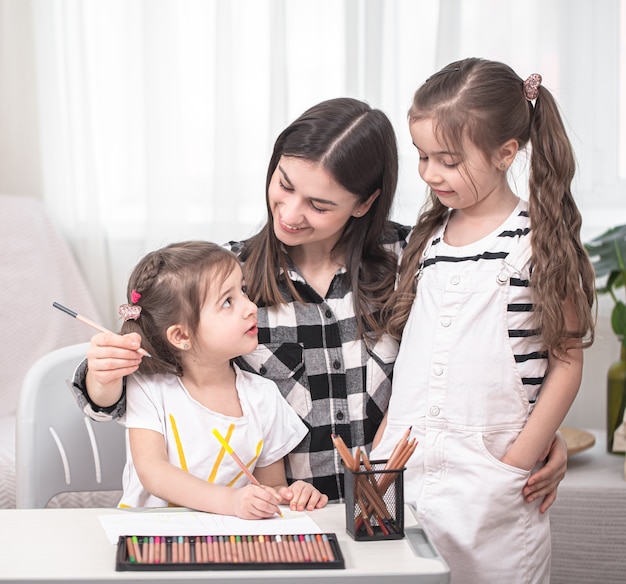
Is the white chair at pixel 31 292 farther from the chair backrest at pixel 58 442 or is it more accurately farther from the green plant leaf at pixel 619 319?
the green plant leaf at pixel 619 319

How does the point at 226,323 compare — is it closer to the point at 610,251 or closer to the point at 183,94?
the point at 610,251

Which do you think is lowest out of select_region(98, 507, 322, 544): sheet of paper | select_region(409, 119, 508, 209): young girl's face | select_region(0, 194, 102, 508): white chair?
select_region(0, 194, 102, 508): white chair

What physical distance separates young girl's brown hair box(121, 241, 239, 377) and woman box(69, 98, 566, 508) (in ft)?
0.50

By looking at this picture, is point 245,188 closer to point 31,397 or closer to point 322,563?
point 31,397

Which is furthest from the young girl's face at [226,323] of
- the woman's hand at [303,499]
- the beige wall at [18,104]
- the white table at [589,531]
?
the beige wall at [18,104]

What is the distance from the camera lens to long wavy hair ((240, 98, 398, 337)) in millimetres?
1413

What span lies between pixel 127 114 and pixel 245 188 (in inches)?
16.0

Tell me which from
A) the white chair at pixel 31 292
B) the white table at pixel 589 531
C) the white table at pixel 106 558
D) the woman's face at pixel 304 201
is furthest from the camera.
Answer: the white chair at pixel 31 292

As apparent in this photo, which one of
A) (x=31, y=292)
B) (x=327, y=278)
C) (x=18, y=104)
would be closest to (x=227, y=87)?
(x=18, y=104)

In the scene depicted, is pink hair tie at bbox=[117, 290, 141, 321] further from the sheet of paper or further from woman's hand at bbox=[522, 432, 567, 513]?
woman's hand at bbox=[522, 432, 567, 513]

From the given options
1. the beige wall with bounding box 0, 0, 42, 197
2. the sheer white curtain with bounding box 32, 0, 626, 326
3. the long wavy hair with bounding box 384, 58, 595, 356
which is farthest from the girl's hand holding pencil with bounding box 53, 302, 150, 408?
the beige wall with bounding box 0, 0, 42, 197

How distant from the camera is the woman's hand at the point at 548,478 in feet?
4.28

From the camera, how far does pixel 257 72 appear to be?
2.43m

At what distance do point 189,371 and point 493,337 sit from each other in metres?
0.47
